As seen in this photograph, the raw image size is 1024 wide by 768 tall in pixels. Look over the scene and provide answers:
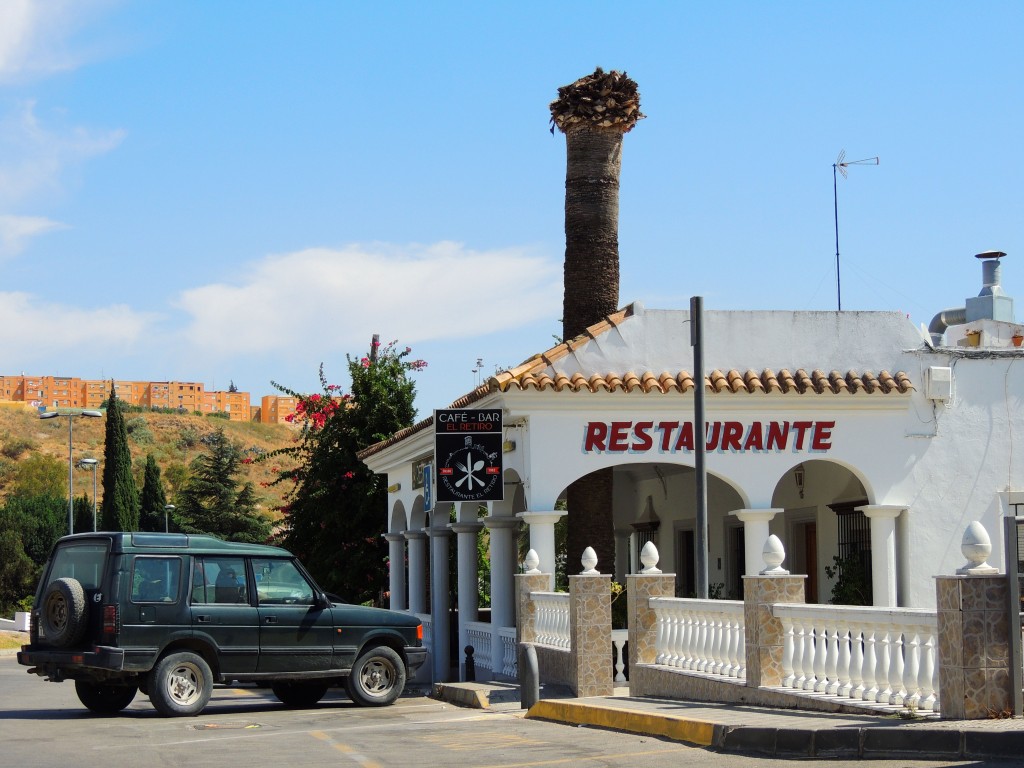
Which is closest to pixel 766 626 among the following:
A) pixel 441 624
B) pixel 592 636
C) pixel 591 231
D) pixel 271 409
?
pixel 592 636

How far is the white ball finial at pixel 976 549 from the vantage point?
960 cm

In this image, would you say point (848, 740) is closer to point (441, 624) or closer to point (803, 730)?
point (803, 730)

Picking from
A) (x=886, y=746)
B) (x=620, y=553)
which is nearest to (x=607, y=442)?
(x=886, y=746)

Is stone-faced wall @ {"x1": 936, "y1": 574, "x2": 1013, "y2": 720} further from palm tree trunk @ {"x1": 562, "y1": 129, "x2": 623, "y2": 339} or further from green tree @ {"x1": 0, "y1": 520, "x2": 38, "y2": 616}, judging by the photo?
green tree @ {"x1": 0, "y1": 520, "x2": 38, "y2": 616}

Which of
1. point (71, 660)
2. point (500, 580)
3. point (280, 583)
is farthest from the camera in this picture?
point (500, 580)

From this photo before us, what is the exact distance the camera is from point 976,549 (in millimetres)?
9641

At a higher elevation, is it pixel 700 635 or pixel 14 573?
pixel 700 635

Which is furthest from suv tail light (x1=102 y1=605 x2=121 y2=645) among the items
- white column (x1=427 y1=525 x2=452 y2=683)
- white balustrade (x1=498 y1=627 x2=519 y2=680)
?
white column (x1=427 y1=525 x2=452 y2=683)

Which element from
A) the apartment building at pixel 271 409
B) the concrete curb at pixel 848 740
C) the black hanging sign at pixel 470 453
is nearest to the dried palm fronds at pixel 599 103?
the black hanging sign at pixel 470 453

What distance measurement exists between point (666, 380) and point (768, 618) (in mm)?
6670

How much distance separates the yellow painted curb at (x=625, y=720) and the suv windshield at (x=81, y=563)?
16.3 ft

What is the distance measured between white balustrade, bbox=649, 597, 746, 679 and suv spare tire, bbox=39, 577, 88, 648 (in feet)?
20.0

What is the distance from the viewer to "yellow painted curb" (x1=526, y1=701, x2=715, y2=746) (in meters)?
10.8

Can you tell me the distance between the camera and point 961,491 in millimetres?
19562
